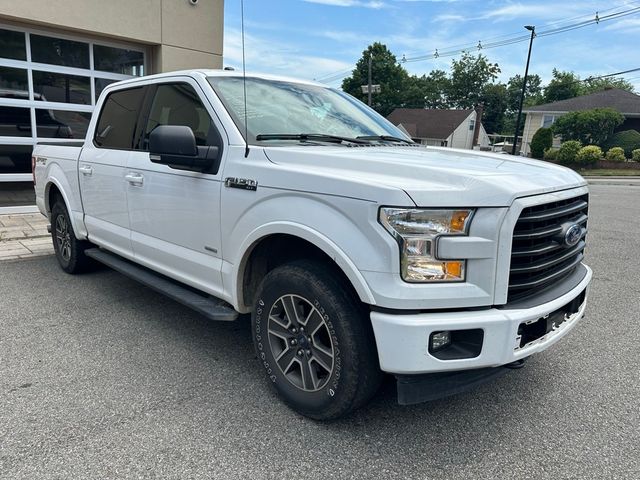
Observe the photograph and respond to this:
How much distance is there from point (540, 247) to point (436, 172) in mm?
694

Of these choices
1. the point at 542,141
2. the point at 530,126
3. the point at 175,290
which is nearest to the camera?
the point at 175,290

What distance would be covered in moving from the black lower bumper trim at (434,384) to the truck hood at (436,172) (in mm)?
854

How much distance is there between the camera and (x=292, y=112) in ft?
11.8

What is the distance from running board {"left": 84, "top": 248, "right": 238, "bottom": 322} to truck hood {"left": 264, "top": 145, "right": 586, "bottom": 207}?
42.4 inches

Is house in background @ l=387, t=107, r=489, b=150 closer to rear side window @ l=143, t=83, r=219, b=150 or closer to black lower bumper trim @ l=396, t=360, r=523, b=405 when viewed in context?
rear side window @ l=143, t=83, r=219, b=150

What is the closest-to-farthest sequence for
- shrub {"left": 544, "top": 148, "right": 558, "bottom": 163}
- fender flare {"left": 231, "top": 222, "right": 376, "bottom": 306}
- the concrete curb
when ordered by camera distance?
1. fender flare {"left": 231, "top": 222, "right": 376, "bottom": 306}
2. the concrete curb
3. shrub {"left": 544, "top": 148, "right": 558, "bottom": 163}

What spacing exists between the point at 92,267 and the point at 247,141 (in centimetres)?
341

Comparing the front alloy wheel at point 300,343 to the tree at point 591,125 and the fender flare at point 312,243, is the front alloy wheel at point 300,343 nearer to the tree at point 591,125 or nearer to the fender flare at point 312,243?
the fender flare at point 312,243

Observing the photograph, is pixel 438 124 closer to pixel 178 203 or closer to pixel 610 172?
pixel 610 172

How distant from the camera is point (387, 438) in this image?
273 centimetres

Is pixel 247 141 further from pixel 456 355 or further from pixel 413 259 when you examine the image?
pixel 456 355

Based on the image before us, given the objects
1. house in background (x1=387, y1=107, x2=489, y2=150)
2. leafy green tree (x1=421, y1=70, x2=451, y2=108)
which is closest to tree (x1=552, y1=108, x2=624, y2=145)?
house in background (x1=387, y1=107, x2=489, y2=150)

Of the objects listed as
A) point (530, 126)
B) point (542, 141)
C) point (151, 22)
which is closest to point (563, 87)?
point (530, 126)

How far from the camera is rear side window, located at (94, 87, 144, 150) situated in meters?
4.40
